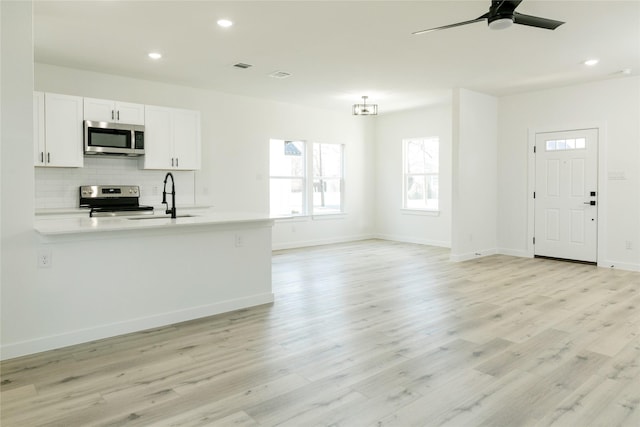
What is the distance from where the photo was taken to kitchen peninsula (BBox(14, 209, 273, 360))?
126 inches

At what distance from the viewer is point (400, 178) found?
9164mm

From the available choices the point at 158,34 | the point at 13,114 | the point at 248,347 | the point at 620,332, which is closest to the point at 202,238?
the point at 248,347

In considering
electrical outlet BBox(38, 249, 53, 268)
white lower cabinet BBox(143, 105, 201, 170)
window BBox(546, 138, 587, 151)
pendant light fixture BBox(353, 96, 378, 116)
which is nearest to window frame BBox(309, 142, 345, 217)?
pendant light fixture BBox(353, 96, 378, 116)

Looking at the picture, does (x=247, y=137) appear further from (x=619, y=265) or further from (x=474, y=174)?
(x=619, y=265)

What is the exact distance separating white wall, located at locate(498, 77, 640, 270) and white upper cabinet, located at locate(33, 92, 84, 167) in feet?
21.8

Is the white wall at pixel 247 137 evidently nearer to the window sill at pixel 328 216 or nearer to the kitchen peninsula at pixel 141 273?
the window sill at pixel 328 216

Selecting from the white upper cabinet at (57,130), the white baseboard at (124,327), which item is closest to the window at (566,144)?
the white baseboard at (124,327)

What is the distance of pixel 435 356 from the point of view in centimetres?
305

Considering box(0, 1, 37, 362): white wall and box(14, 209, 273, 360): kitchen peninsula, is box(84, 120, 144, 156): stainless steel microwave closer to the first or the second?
box(14, 209, 273, 360): kitchen peninsula

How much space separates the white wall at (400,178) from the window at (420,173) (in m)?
0.13

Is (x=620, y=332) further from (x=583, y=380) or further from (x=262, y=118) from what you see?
(x=262, y=118)

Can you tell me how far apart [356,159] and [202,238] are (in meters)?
5.89

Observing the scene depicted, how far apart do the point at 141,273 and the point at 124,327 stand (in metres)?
0.44

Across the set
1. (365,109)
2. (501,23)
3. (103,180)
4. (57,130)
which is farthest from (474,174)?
(57,130)
